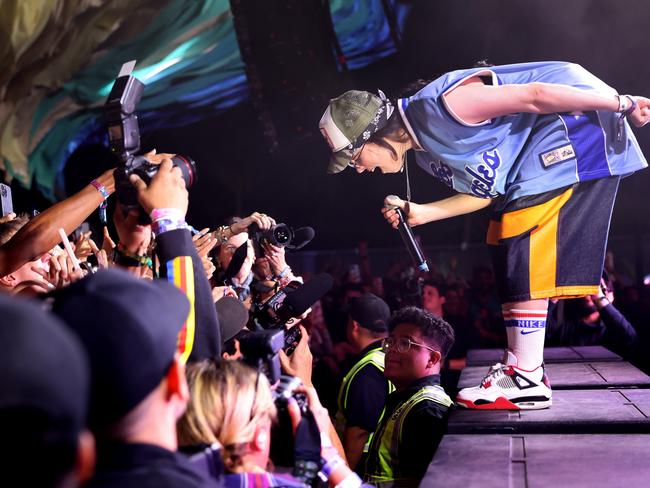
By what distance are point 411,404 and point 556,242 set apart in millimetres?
855

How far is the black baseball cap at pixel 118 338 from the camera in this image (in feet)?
3.02

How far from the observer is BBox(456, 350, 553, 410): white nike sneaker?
2736 mm

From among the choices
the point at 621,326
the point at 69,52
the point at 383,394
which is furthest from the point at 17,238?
the point at 69,52

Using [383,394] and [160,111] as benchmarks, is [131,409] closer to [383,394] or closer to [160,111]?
[383,394]

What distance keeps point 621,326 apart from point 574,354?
378 millimetres

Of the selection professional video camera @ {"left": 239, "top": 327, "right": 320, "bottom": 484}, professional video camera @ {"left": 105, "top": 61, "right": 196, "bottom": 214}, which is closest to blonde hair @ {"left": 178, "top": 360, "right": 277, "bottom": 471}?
professional video camera @ {"left": 239, "top": 327, "right": 320, "bottom": 484}

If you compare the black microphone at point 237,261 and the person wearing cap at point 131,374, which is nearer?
the person wearing cap at point 131,374

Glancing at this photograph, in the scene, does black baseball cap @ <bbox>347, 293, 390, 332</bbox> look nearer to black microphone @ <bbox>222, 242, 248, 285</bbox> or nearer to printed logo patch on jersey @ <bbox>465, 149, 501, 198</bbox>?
black microphone @ <bbox>222, 242, 248, 285</bbox>

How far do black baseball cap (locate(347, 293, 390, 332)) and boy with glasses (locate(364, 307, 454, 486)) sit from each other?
521 mm

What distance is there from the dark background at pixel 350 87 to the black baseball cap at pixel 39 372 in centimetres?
278

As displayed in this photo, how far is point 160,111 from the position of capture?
4.84 m

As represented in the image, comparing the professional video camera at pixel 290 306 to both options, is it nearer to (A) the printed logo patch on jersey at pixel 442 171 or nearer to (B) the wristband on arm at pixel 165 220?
(A) the printed logo patch on jersey at pixel 442 171

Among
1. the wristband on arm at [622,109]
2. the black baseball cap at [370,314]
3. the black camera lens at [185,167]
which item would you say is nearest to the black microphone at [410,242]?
the black baseball cap at [370,314]

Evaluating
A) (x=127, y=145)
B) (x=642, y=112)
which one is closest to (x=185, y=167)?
(x=127, y=145)
